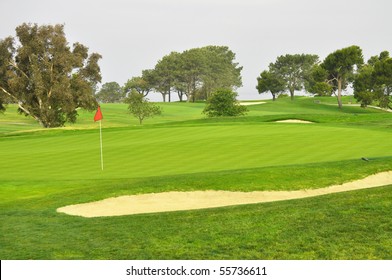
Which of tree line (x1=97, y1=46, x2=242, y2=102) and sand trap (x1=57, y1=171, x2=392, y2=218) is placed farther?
tree line (x1=97, y1=46, x2=242, y2=102)

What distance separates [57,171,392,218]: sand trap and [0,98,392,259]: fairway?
1.09 ft

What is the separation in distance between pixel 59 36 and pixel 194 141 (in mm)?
34125

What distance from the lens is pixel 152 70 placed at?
13688 centimetres

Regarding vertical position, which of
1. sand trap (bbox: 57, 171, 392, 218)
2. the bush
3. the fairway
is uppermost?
the bush

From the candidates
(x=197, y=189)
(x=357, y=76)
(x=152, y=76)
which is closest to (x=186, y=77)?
(x=152, y=76)

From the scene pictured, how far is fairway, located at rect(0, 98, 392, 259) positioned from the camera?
29.2ft

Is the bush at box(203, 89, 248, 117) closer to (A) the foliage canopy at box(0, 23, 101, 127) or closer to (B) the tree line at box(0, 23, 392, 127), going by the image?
(B) the tree line at box(0, 23, 392, 127)

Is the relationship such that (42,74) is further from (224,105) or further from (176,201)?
(176,201)

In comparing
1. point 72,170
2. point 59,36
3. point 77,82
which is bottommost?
point 72,170

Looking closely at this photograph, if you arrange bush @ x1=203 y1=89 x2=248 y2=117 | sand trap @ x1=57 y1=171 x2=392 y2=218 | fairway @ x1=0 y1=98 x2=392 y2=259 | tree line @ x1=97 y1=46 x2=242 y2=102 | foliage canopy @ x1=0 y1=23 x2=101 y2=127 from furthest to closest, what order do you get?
tree line @ x1=97 y1=46 x2=242 y2=102
bush @ x1=203 y1=89 x2=248 y2=117
foliage canopy @ x1=0 y1=23 x2=101 y2=127
sand trap @ x1=57 y1=171 x2=392 y2=218
fairway @ x1=0 y1=98 x2=392 y2=259

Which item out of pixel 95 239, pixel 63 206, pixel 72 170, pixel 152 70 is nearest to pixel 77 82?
pixel 72 170

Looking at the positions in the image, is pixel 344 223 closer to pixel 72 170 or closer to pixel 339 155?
pixel 339 155

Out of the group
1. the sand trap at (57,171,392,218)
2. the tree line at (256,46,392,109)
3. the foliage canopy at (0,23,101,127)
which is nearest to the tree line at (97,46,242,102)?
the tree line at (256,46,392,109)

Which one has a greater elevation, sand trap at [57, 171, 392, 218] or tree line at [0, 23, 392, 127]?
tree line at [0, 23, 392, 127]
